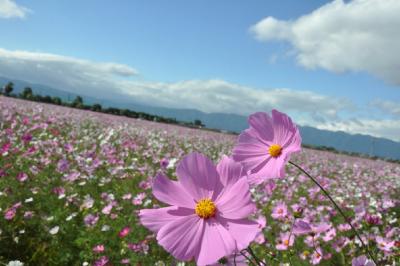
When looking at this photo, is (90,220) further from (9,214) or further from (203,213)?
(203,213)

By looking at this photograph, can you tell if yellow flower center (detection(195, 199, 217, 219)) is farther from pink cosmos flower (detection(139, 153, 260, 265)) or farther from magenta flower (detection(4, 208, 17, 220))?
magenta flower (detection(4, 208, 17, 220))

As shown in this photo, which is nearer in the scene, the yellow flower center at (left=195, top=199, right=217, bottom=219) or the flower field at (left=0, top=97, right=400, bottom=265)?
the yellow flower center at (left=195, top=199, right=217, bottom=219)

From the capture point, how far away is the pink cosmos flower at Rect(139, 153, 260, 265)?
2.52 feet

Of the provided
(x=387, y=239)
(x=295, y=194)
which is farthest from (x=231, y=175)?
(x=295, y=194)

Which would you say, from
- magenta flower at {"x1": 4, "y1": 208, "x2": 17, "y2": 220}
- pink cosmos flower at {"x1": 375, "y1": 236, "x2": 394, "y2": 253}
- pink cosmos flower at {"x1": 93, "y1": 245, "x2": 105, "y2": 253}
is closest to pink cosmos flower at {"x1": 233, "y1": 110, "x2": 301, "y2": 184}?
pink cosmos flower at {"x1": 375, "y1": 236, "x2": 394, "y2": 253}

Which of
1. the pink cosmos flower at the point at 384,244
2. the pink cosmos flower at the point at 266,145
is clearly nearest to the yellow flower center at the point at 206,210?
the pink cosmos flower at the point at 266,145

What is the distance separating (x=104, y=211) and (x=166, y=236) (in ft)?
10.4

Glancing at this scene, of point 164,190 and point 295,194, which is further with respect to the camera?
point 295,194

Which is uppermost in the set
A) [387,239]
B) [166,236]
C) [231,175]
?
[231,175]

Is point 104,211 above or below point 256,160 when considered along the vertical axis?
below

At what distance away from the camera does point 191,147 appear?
11336 millimetres

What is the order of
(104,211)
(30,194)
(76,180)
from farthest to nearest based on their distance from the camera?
(76,180), (30,194), (104,211)

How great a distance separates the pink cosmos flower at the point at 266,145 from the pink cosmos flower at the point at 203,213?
0.10 m

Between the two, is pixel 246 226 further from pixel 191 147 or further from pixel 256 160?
pixel 191 147
